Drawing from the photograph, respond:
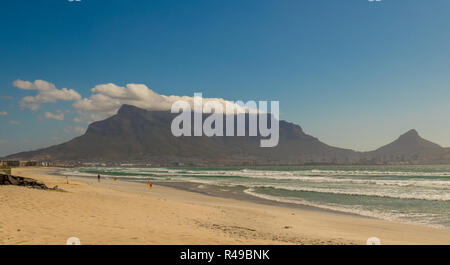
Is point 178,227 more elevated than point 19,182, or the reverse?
point 19,182

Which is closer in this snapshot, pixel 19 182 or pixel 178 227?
pixel 178 227

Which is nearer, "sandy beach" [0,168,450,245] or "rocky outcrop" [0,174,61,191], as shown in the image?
"sandy beach" [0,168,450,245]

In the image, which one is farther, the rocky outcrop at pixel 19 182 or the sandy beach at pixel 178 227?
the rocky outcrop at pixel 19 182
